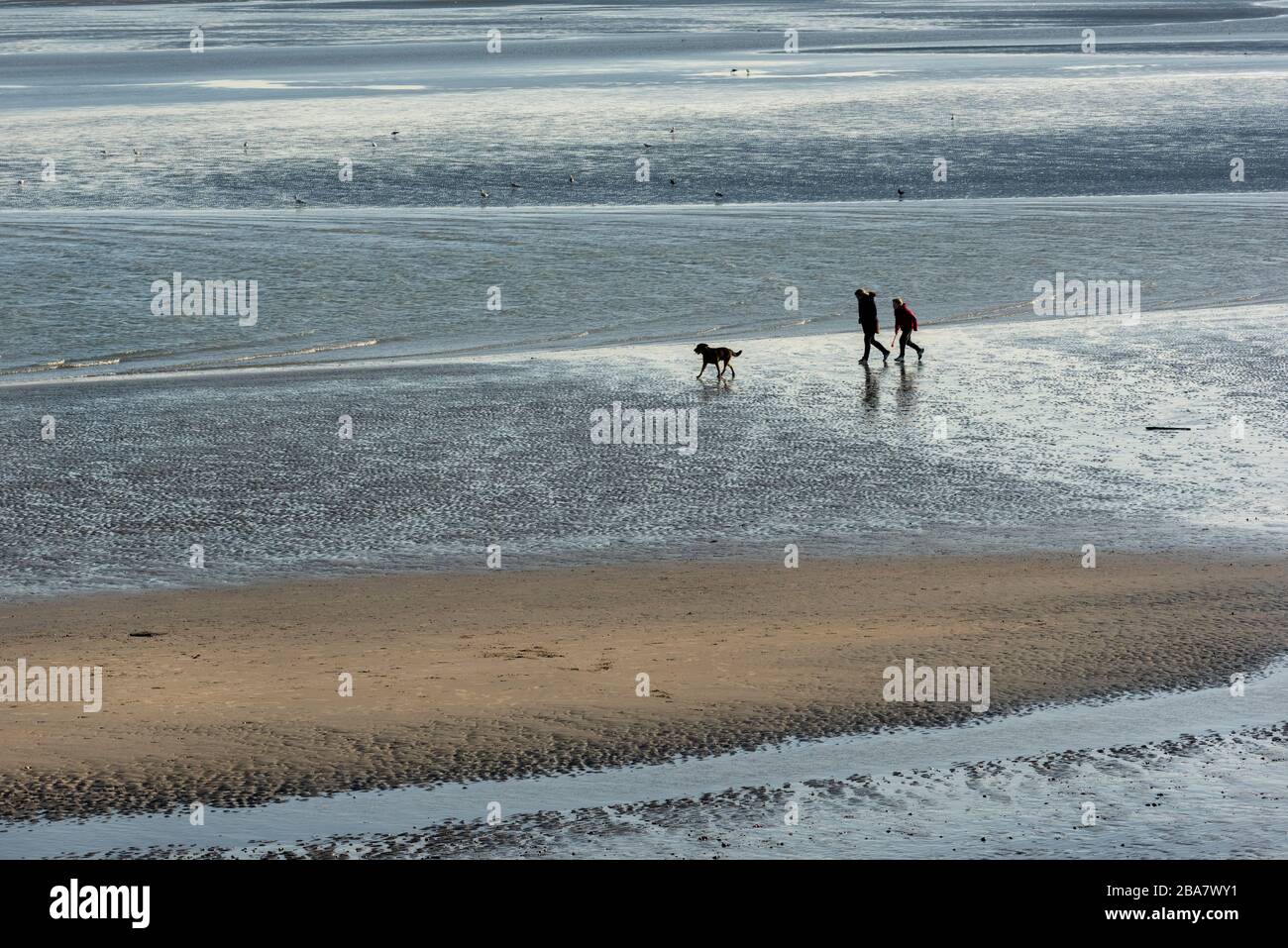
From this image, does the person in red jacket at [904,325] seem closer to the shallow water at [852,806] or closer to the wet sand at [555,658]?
the wet sand at [555,658]

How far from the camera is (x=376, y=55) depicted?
102 m

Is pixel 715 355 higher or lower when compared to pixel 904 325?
lower

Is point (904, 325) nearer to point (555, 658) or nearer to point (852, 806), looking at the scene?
point (555, 658)

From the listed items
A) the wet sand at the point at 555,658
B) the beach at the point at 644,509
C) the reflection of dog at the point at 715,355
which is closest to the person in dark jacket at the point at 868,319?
the beach at the point at 644,509

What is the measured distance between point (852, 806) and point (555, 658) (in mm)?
3789

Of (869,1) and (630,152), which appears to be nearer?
(630,152)

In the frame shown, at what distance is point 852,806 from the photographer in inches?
425

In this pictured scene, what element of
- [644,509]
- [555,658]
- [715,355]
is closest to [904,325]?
[715,355]

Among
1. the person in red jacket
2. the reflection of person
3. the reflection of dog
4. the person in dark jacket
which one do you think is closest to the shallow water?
the reflection of person

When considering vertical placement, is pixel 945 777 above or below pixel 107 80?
below
